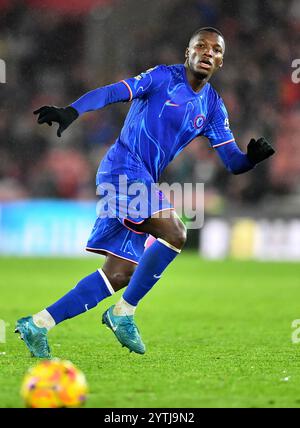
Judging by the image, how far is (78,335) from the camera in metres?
6.81

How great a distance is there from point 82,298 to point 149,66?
41.8ft

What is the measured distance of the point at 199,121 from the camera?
5699 mm

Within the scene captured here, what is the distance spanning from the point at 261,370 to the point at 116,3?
13625 millimetres

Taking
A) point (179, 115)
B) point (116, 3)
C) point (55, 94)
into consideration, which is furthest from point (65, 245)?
point (179, 115)

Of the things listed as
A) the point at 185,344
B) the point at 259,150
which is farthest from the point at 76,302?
the point at 259,150

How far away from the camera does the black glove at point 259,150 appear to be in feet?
18.8

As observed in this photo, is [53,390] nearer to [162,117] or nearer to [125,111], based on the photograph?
[162,117]

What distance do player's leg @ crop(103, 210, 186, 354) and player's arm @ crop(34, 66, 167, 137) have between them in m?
0.73

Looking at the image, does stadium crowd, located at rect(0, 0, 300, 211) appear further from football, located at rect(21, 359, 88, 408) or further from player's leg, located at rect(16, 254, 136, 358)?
football, located at rect(21, 359, 88, 408)

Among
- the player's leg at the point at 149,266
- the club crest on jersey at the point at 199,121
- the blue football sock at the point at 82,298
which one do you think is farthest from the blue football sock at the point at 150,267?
the club crest on jersey at the point at 199,121

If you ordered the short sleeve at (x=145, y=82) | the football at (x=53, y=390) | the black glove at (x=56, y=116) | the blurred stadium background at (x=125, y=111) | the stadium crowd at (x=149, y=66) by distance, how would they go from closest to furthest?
the football at (x=53, y=390) → the black glove at (x=56, y=116) → the short sleeve at (x=145, y=82) → the blurred stadium background at (x=125, y=111) → the stadium crowd at (x=149, y=66)

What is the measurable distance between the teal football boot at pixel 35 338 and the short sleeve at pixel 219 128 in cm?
167

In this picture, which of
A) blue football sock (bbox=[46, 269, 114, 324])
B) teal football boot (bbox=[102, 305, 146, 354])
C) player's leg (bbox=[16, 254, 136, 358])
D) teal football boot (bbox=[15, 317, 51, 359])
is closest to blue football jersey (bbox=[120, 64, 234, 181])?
player's leg (bbox=[16, 254, 136, 358])

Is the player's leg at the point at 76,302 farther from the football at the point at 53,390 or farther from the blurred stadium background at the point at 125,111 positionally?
the blurred stadium background at the point at 125,111
